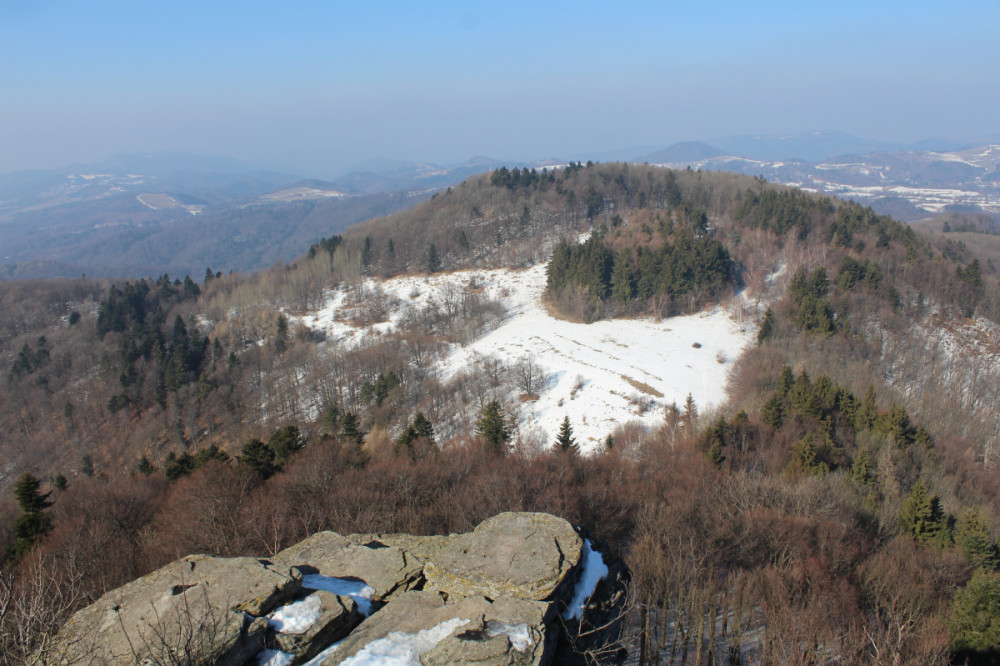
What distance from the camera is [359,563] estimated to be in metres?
13.8

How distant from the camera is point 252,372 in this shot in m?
75.8

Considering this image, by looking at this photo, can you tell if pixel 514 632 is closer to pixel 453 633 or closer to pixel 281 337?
pixel 453 633

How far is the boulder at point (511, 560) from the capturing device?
1181cm

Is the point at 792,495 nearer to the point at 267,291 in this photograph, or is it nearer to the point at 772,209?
the point at 772,209

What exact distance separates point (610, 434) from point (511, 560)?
3301 cm

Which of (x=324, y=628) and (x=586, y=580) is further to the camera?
(x=586, y=580)

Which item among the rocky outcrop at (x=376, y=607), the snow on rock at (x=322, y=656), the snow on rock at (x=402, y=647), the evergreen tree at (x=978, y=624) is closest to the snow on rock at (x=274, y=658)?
the rocky outcrop at (x=376, y=607)

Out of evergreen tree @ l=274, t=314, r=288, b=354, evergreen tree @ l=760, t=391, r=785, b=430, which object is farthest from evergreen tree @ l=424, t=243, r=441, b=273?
evergreen tree @ l=760, t=391, r=785, b=430

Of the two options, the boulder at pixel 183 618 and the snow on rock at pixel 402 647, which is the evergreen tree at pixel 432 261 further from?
the snow on rock at pixel 402 647

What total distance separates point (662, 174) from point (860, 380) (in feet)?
275

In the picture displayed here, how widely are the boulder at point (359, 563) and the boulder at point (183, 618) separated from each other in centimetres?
110

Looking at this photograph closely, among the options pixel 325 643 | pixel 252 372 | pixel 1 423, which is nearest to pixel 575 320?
pixel 252 372

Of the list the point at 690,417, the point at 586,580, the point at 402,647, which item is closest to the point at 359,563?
the point at 402,647

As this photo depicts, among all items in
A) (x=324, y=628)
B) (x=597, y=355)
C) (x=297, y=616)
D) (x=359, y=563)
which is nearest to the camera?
(x=324, y=628)
